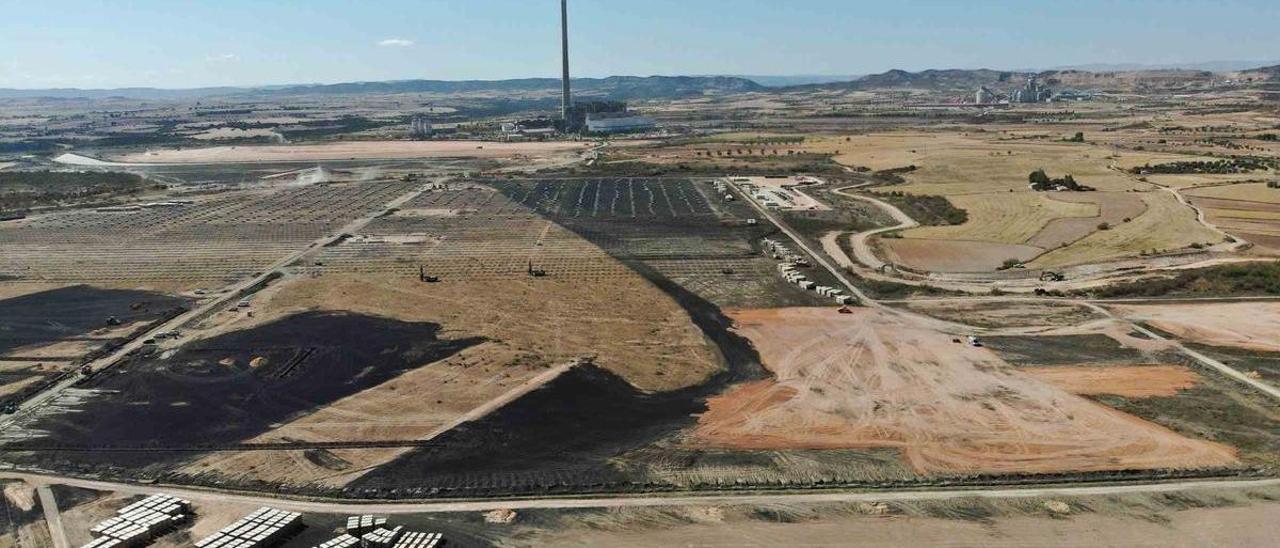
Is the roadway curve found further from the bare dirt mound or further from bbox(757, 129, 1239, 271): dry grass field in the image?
the bare dirt mound

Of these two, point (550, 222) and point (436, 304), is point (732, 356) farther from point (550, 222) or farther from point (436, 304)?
point (550, 222)

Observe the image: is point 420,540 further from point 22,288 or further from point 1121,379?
point 22,288

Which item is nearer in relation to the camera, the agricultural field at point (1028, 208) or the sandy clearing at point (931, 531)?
the sandy clearing at point (931, 531)

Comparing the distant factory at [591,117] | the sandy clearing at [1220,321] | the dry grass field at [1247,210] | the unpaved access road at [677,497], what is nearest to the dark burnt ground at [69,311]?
the unpaved access road at [677,497]

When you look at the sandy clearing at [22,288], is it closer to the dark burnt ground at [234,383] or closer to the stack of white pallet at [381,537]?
the dark burnt ground at [234,383]

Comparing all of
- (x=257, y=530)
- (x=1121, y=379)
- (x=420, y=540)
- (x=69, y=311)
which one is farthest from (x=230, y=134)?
(x=1121, y=379)

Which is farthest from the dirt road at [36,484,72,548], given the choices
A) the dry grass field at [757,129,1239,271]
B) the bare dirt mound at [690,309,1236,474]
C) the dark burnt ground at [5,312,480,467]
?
the dry grass field at [757,129,1239,271]
